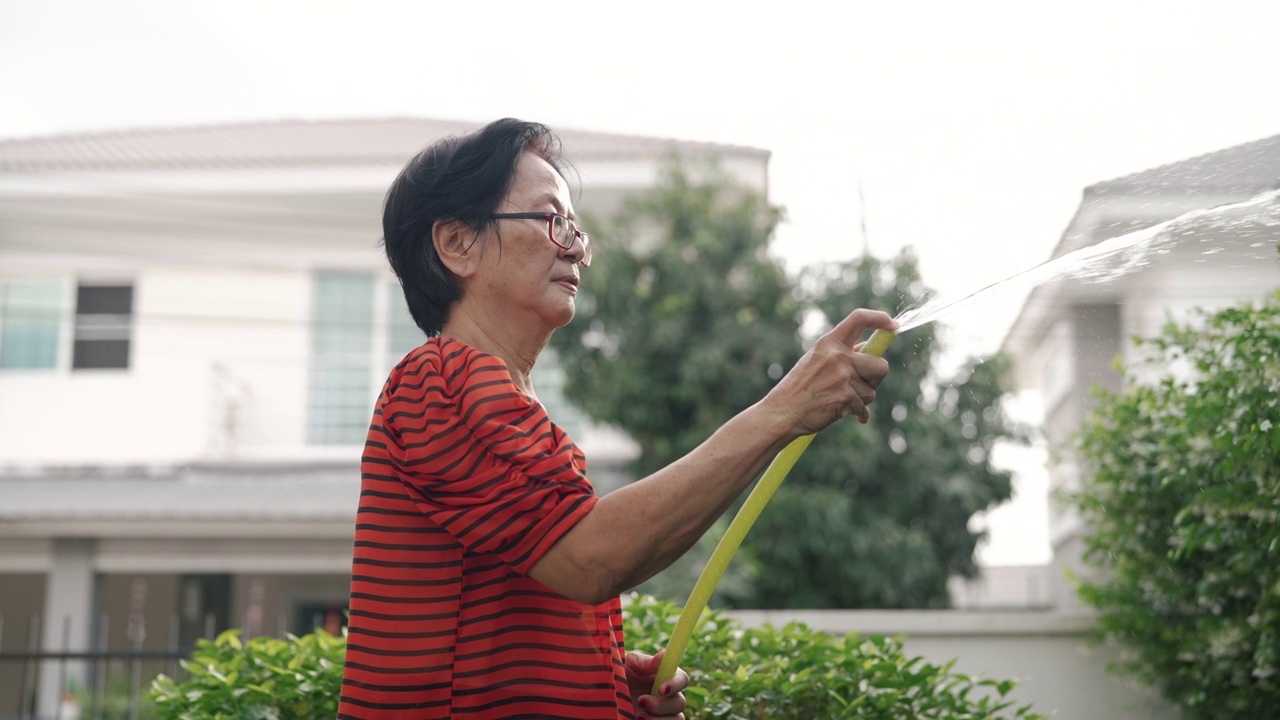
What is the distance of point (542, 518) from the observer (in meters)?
1.47

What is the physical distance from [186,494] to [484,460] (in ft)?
36.8

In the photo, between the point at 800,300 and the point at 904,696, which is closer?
the point at 904,696

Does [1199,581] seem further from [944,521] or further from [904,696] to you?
[944,521]

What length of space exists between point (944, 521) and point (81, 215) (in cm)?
964

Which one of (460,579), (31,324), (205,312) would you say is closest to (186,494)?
(205,312)

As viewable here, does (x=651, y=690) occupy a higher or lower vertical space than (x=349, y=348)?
lower

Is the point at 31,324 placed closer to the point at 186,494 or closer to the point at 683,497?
the point at 186,494

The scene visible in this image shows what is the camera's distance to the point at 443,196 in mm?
1786

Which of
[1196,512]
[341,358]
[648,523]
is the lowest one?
[1196,512]

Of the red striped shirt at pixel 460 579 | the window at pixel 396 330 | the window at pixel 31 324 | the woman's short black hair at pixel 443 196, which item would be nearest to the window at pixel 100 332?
the window at pixel 31 324

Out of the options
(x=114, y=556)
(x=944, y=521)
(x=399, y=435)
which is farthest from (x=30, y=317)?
(x=399, y=435)

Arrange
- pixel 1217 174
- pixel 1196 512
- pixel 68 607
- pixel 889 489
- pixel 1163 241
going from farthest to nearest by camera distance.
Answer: pixel 68 607 < pixel 889 489 < pixel 1196 512 < pixel 1217 174 < pixel 1163 241

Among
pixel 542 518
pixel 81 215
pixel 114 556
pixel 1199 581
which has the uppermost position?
pixel 81 215

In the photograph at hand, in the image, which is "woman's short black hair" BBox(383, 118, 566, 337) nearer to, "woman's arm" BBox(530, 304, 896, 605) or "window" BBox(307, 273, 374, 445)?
"woman's arm" BBox(530, 304, 896, 605)
